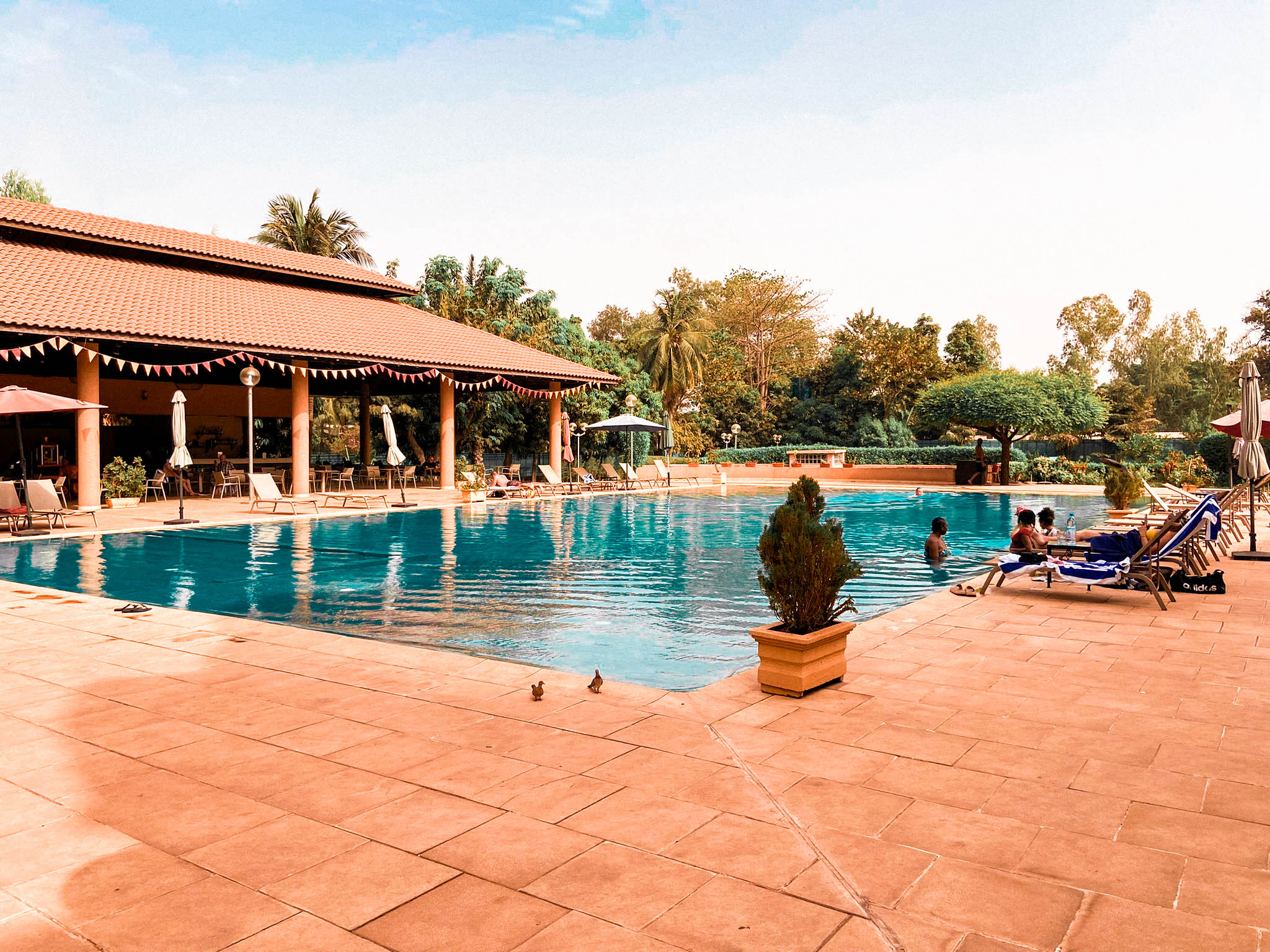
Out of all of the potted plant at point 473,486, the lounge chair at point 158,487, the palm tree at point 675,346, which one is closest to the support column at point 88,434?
the lounge chair at point 158,487

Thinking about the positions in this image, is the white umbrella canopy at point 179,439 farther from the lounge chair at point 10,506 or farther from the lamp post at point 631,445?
the lamp post at point 631,445

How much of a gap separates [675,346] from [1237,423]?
31.1 metres

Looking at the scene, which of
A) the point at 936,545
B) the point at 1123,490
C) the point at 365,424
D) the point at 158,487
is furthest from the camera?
the point at 365,424

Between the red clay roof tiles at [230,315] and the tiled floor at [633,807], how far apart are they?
13.4 metres

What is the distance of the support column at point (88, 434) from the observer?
54.4 feet

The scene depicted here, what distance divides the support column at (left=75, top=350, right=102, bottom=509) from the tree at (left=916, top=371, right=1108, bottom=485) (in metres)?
25.3

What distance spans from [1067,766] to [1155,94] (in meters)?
22.2

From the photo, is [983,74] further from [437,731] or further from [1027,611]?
[437,731]

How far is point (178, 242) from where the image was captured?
22234 millimetres

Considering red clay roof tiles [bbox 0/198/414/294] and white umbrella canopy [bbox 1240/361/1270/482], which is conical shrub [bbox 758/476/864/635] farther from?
red clay roof tiles [bbox 0/198/414/294]

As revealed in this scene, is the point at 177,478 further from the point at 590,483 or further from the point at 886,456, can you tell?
the point at 886,456

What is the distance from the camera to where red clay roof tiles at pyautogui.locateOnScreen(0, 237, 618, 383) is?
1672cm

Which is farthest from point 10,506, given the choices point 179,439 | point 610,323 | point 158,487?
point 610,323

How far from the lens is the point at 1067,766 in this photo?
3666mm
